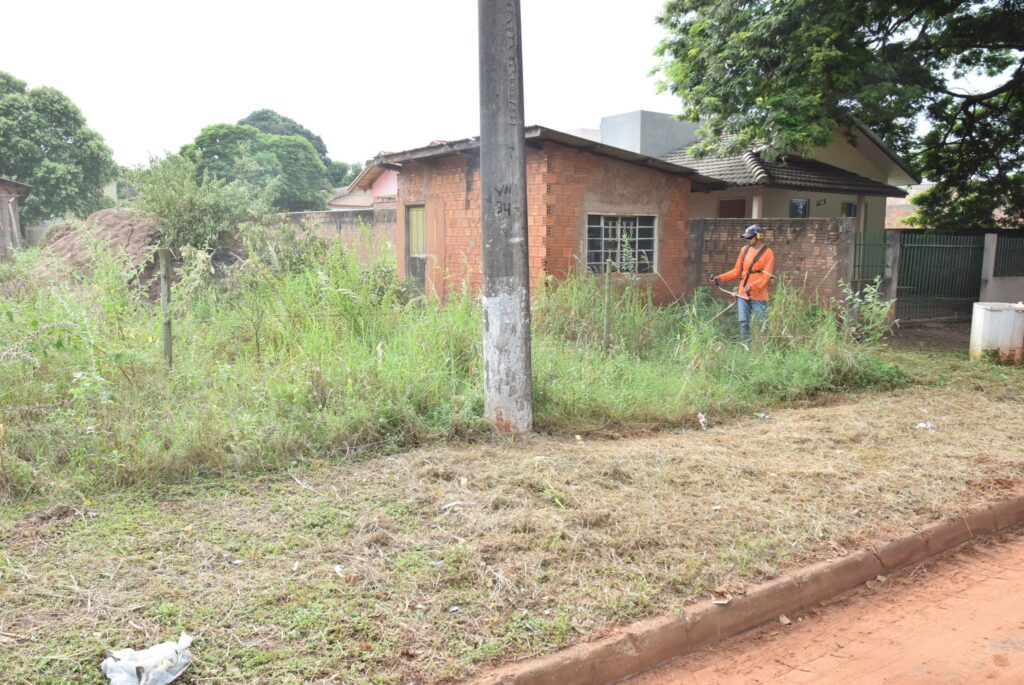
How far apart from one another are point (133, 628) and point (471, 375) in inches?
147

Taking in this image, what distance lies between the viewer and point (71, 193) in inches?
1147

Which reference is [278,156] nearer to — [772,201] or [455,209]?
[772,201]

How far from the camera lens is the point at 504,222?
5562mm

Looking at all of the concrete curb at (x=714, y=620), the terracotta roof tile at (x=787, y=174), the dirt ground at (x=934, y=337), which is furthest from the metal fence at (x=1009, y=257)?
the concrete curb at (x=714, y=620)

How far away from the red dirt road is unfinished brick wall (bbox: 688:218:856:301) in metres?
7.84

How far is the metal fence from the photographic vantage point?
16078mm

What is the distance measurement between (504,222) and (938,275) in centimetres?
1278

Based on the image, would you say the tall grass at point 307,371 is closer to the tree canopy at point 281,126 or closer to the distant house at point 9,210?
the distant house at point 9,210

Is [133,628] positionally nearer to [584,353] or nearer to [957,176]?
[584,353]

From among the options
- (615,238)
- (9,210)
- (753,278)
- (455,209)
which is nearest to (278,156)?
(9,210)

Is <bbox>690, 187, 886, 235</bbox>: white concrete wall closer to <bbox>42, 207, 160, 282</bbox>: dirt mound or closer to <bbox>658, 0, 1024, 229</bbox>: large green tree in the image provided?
<bbox>658, 0, 1024, 229</bbox>: large green tree

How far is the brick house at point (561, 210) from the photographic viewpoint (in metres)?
11.4

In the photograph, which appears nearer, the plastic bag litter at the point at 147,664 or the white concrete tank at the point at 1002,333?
the plastic bag litter at the point at 147,664

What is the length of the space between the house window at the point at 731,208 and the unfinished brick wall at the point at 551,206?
6760 millimetres
